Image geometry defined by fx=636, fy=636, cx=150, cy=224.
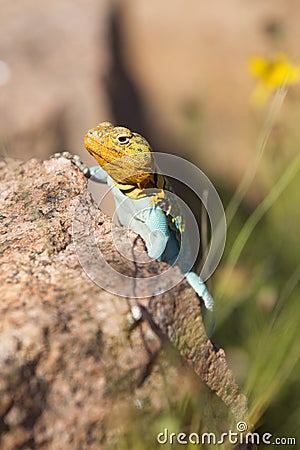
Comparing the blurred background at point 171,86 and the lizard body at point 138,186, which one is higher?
the lizard body at point 138,186

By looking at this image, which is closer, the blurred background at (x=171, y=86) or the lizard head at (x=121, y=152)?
the lizard head at (x=121, y=152)

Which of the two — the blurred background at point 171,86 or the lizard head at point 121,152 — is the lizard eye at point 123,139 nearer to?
the lizard head at point 121,152

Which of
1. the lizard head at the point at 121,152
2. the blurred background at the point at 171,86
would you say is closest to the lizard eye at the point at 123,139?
the lizard head at the point at 121,152

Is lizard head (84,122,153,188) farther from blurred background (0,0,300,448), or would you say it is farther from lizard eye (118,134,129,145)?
blurred background (0,0,300,448)

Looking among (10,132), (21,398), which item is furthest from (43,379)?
(10,132)

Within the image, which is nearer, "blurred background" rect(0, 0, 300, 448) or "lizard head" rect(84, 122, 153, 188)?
"lizard head" rect(84, 122, 153, 188)

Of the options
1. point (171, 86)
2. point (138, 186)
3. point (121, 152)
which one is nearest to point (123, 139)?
point (121, 152)

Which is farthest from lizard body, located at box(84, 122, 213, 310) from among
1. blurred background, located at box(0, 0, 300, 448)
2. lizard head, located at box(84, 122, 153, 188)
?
blurred background, located at box(0, 0, 300, 448)

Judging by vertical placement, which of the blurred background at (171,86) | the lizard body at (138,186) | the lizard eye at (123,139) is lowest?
the blurred background at (171,86)
